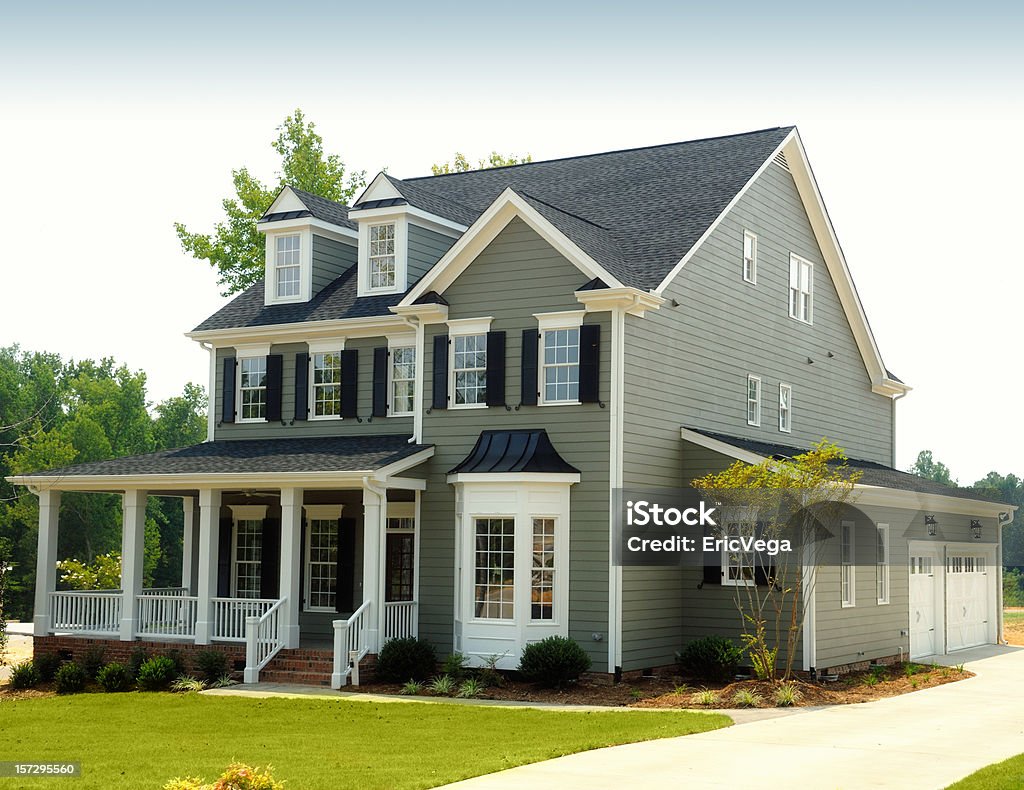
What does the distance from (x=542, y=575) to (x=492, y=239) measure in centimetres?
626

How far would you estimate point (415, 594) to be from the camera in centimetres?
2377

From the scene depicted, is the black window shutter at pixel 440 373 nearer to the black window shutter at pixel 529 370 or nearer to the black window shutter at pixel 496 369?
the black window shutter at pixel 496 369

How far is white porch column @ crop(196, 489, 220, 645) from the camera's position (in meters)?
24.0

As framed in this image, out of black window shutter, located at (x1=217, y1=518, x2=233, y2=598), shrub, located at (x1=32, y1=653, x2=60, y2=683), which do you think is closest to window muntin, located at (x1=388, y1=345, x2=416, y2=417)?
black window shutter, located at (x1=217, y1=518, x2=233, y2=598)

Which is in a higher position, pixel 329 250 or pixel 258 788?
pixel 329 250

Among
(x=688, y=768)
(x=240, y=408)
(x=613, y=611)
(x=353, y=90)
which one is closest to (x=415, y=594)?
(x=613, y=611)

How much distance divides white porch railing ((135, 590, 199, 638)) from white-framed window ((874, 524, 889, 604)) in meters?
13.9

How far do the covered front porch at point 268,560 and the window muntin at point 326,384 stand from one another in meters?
1.11

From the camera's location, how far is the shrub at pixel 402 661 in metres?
22.0

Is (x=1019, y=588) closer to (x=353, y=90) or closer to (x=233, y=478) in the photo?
(x=233, y=478)

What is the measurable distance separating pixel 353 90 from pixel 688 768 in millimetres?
7860

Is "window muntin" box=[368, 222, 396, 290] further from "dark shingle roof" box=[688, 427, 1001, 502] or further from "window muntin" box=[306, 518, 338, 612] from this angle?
"dark shingle roof" box=[688, 427, 1001, 502]

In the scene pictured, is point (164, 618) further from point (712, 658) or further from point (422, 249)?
point (712, 658)

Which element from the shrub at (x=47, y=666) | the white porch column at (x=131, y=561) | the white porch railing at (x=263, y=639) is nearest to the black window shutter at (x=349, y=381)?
the white porch column at (x=131, y=561)
